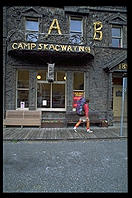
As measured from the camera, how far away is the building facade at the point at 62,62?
9.48 metres

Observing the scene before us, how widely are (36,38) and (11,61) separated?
2286 millimetres

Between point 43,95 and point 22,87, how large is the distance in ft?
5.13

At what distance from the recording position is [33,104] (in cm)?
974

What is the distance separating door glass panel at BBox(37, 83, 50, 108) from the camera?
32.8 feet

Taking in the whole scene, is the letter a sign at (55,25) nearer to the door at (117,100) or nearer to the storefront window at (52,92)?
the storefront window at (52,92)

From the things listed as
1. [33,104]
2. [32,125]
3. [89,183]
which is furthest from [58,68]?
[89,183]

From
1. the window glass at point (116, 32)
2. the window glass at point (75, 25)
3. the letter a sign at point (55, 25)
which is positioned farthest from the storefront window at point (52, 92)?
the window glass at point (116, 32)

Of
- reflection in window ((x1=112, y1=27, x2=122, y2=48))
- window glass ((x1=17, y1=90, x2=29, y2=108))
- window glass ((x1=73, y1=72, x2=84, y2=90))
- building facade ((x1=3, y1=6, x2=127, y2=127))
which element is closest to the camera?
building facade ((x1=3, y1=6, x2=127, y2=127))

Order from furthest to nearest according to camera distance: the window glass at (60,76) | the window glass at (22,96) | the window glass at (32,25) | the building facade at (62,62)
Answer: the window glass at (60,76)
the window glass at (32,25)
the window glass at (22,96)
the building facade at (62,62)

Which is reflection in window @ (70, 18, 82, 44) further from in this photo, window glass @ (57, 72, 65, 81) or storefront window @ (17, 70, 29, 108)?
storefront window @ (17, 70, 29, 108)

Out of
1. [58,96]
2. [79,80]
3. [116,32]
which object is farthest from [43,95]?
[116,32]

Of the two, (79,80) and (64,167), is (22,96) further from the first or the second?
(64,167)

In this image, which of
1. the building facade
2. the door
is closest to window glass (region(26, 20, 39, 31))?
the building facade
